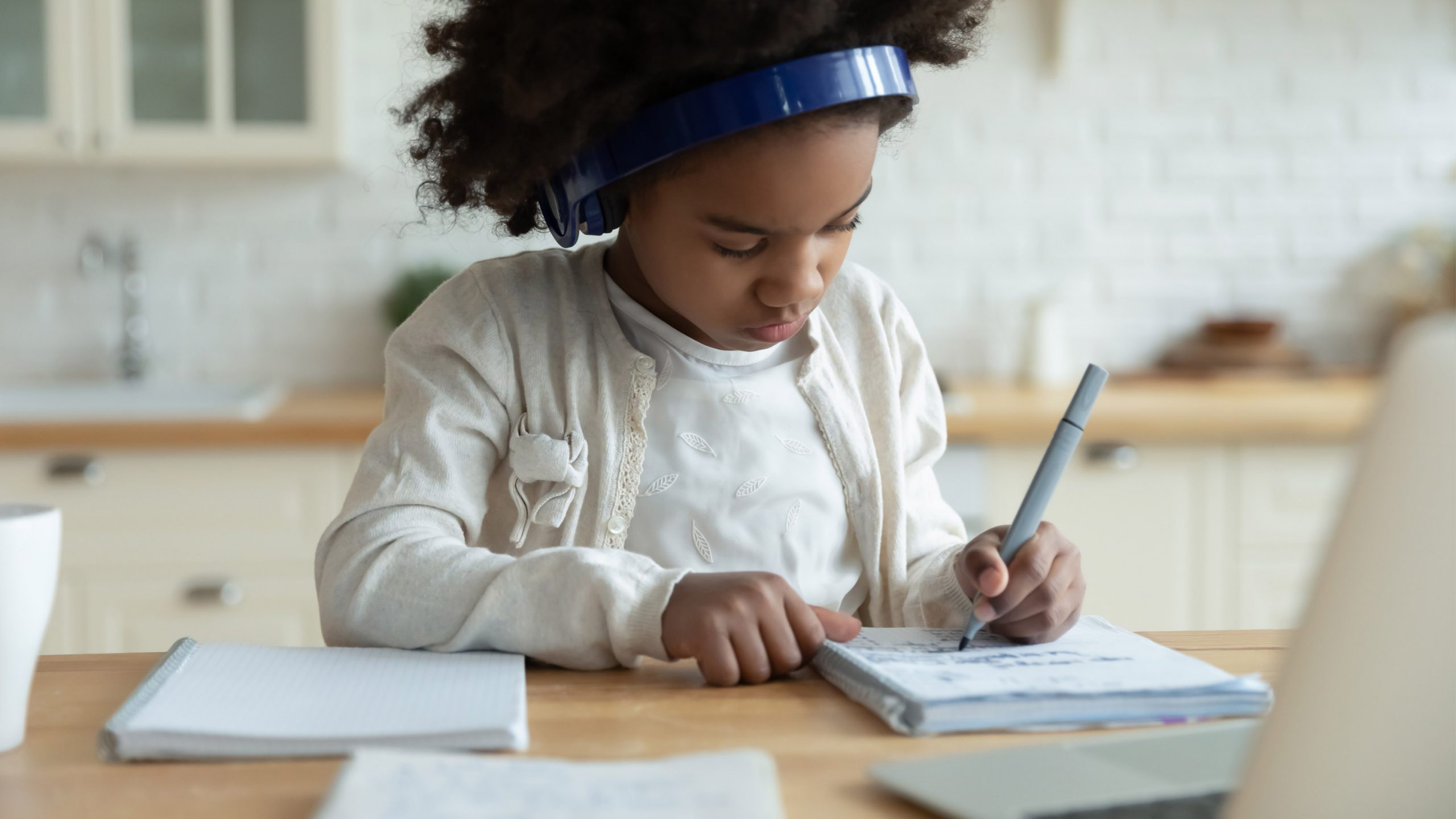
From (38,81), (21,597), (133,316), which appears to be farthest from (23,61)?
(21,597)

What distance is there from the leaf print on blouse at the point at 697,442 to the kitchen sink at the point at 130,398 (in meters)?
1.42

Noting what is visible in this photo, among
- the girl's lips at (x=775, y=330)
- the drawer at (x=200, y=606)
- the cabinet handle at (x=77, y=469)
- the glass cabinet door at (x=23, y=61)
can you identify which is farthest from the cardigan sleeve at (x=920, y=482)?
the glass cabinet door at (x=23, y=61)

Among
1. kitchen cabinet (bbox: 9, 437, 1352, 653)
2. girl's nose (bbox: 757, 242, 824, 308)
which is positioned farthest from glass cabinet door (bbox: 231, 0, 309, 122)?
girl's nose (bbox: 757, 242, 824, 308)

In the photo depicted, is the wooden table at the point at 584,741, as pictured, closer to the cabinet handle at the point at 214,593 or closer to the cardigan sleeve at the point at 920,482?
the cardigan sleeve at the point at 920,482

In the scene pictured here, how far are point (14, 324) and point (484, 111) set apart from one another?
2.24 m

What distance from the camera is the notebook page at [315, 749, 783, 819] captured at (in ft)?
1.81

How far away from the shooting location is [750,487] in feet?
3.87

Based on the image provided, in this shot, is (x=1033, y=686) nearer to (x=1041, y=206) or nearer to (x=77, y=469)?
(x=77, y=469)

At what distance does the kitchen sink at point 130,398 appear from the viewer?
246cm

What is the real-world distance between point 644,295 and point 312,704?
1.92ft

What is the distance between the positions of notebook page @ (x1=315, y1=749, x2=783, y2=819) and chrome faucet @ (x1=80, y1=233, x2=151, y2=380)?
248cm

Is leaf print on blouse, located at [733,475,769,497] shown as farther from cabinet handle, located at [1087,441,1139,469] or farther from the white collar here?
cabinet handle, located at [1087,441,1139,469]

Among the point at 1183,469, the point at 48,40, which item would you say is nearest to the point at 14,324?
the point at 48,40

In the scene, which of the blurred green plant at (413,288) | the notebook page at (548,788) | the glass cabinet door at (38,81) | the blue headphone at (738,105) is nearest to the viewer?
the notebook page at (548,788)
